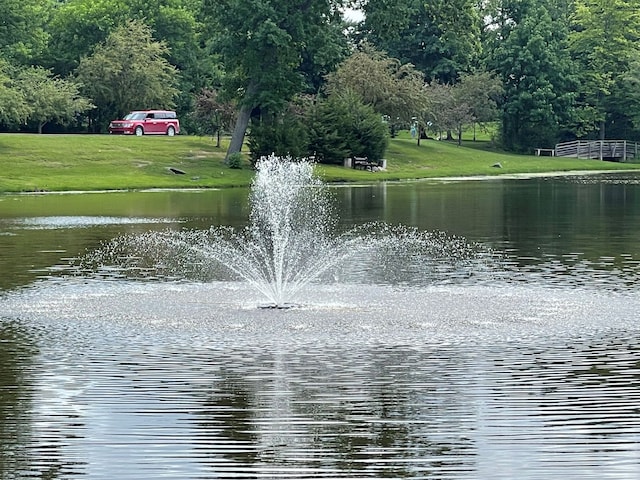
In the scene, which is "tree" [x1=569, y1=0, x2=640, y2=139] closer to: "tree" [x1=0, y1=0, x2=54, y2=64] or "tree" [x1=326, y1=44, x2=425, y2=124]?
"tree" [x1=326, y1=44, x2=425, y2=124]

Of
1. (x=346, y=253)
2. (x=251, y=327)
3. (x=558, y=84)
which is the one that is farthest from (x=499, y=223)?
(x=558, y=84)

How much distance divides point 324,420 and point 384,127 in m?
66.6

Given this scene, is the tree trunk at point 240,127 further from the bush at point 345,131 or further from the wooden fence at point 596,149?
the wooden fence at point 596,149

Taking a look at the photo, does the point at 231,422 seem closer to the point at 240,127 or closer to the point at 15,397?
the point at 15,397

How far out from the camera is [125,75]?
87375 mm

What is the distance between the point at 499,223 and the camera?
1641 inches

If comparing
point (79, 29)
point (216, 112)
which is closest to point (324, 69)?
point (216, 112)

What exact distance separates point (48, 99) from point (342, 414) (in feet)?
226

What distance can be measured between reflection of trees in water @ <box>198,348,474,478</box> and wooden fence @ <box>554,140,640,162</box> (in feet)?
314

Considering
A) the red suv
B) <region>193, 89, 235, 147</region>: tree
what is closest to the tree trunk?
<region>193, 89, 235, 147</region>: tree

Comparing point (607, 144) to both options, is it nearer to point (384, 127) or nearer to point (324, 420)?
point (384, 127)

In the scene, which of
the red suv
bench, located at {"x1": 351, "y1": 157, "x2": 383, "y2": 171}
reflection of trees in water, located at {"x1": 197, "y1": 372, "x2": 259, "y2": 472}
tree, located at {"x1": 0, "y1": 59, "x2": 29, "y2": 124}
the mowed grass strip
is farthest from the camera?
the red suv

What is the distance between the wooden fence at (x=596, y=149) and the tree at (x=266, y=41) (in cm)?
4240

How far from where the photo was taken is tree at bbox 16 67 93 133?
260 feet
